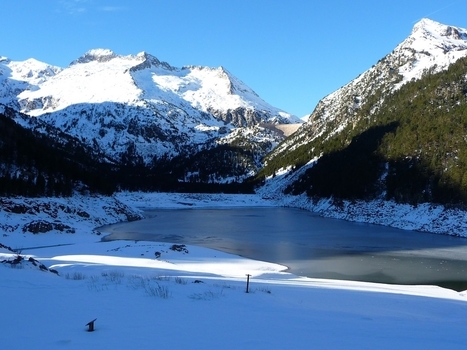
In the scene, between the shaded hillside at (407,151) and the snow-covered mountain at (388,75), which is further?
the snow-covered mountain at (388,75)

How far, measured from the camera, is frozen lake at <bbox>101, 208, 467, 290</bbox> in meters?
28.4

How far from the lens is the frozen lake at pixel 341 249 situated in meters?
28.4

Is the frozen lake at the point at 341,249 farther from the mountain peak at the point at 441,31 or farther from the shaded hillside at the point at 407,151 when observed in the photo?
the mountain peak at the point at 441,31

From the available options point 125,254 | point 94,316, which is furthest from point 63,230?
point 94,316

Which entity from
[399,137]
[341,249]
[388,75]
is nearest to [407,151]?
[399,137]

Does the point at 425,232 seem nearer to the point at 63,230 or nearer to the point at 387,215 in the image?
the point at 387,215

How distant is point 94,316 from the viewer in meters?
8.65

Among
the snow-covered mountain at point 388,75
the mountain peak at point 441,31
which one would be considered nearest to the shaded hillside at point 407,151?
the snow-covered mountain at point 388,75

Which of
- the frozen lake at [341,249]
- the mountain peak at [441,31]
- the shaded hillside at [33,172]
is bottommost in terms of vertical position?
the frozen lake at [341,249]

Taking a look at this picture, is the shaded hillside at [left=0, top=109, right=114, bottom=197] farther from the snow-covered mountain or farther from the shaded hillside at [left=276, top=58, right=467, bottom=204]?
the snow-covered mountain

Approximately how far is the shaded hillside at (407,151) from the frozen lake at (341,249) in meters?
15.1

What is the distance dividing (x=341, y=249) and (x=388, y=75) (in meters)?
136

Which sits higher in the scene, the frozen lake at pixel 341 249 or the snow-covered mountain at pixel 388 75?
the snow-covered mountain at pixel 388 75

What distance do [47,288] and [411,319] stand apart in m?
10.0
